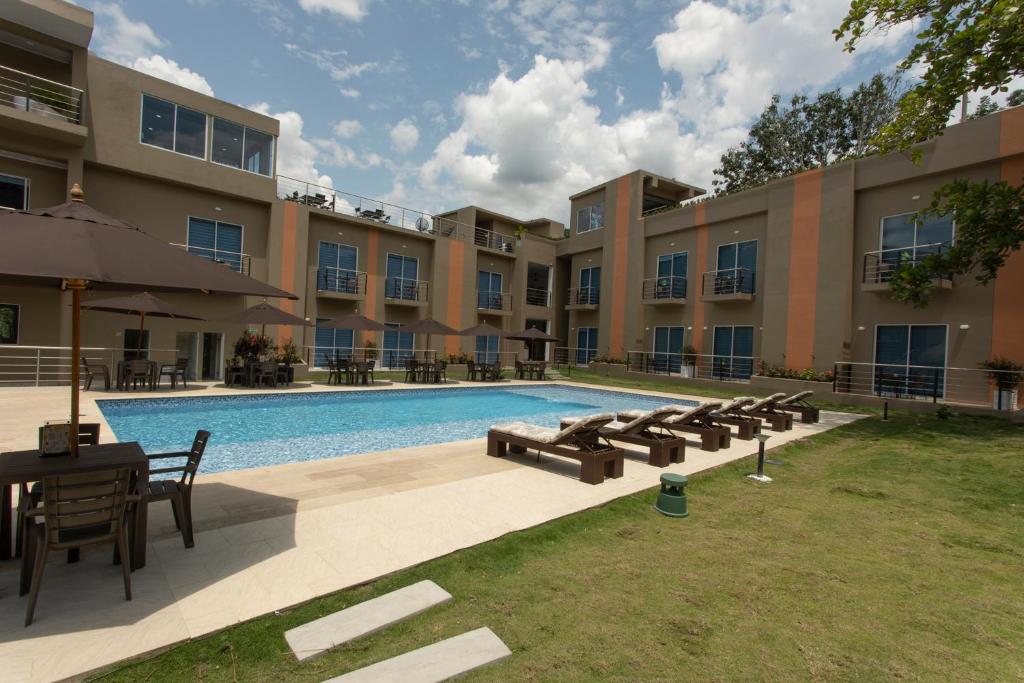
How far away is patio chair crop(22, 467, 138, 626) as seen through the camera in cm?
A: 263

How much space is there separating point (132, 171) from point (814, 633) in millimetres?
17971

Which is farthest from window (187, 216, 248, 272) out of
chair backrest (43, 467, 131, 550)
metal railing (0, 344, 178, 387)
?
chair backrest (43, 467, 131, 550)

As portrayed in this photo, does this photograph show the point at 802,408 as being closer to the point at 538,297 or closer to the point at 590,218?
the point at 590,218

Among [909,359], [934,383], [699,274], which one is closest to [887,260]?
[909,359]

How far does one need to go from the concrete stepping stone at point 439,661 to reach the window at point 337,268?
60.8 ft

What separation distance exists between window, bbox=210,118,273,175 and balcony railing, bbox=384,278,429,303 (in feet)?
21.5

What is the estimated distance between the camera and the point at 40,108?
12.0 m

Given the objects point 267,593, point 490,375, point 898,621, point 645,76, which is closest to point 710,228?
point 645,76

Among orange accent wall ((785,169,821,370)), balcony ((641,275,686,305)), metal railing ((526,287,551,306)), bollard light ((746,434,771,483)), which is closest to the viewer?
bollard light ((746,434,771,483))

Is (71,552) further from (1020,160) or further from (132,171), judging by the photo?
(1020,160)

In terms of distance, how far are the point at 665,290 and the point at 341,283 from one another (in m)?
14.0

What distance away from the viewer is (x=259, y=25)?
11.0 metres

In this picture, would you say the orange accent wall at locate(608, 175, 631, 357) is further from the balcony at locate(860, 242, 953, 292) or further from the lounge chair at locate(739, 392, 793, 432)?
the lounge chair at locate(739, 392, 793, 432)

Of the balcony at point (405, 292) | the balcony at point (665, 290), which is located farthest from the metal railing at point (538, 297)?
the balcony at point (405, 292)
